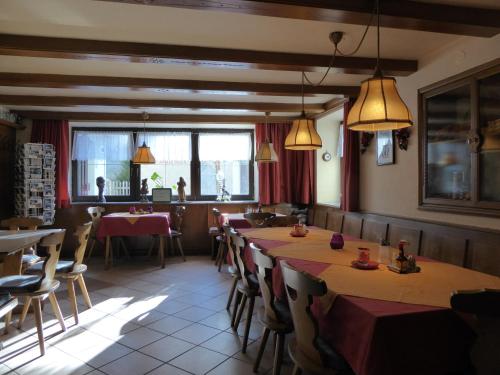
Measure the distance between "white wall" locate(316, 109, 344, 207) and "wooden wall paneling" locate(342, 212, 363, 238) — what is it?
1.29 m

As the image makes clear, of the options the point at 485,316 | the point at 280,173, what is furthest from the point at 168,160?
the point at 485,316

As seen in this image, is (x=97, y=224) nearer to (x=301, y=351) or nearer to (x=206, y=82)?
(x=206, y=82)

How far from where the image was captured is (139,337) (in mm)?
2910

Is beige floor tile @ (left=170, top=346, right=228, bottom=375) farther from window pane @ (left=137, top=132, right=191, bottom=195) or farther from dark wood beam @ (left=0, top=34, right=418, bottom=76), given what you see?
window pane @ (left=137, top=132, right=191, bottom=195)

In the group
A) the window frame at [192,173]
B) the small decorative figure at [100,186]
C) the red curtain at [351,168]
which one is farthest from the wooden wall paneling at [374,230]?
the small decorative figure at [100,186]

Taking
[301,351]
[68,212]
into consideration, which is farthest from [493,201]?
[68,212]

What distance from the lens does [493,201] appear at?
2.68m

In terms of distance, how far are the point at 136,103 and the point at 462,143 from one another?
13.2 feet

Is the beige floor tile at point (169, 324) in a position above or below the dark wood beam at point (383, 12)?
below

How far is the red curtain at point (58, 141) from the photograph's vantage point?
231 inches

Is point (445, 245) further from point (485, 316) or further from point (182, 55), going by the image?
point (182, 55)

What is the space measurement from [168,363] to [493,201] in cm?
266

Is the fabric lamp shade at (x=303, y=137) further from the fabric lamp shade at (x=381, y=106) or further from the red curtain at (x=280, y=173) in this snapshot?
the red curtain at (x=280, y=173)

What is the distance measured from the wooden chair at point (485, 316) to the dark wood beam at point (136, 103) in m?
4.36
